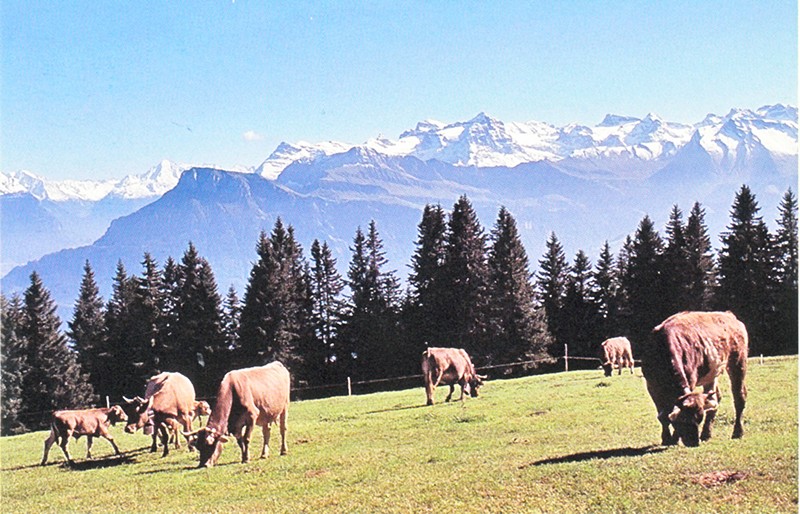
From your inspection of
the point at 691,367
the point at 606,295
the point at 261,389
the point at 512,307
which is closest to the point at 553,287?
the point at 606,295

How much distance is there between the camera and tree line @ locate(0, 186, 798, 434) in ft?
184

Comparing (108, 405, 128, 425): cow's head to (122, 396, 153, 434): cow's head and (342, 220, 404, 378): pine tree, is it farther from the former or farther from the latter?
(342, 220, 404, 378): pine tree

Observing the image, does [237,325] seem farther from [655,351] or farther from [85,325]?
[655,351]

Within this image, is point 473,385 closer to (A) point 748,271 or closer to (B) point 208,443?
(B) point 208,443

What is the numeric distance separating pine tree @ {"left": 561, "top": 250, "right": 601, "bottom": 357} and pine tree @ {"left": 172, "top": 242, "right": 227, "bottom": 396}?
28.9m

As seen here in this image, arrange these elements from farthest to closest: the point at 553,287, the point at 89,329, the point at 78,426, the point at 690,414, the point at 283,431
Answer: the point at 89,329, the point at 553,287, the point at 78,426, the point at 283,431, the point at 690,414

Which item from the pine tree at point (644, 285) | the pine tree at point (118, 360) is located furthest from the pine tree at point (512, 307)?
the pine tree at point (118, 360)

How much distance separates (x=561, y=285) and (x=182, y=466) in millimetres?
50242

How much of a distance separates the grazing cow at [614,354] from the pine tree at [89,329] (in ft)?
146

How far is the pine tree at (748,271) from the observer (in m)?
54.9

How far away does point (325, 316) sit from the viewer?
6456 cm

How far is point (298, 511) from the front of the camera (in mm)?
12586

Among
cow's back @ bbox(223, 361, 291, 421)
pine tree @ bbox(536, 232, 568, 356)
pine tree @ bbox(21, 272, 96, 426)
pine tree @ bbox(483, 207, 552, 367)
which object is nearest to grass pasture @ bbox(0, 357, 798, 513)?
cow's back @ bbox(223, 361, 291, 421)

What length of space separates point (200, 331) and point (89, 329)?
14.0m
